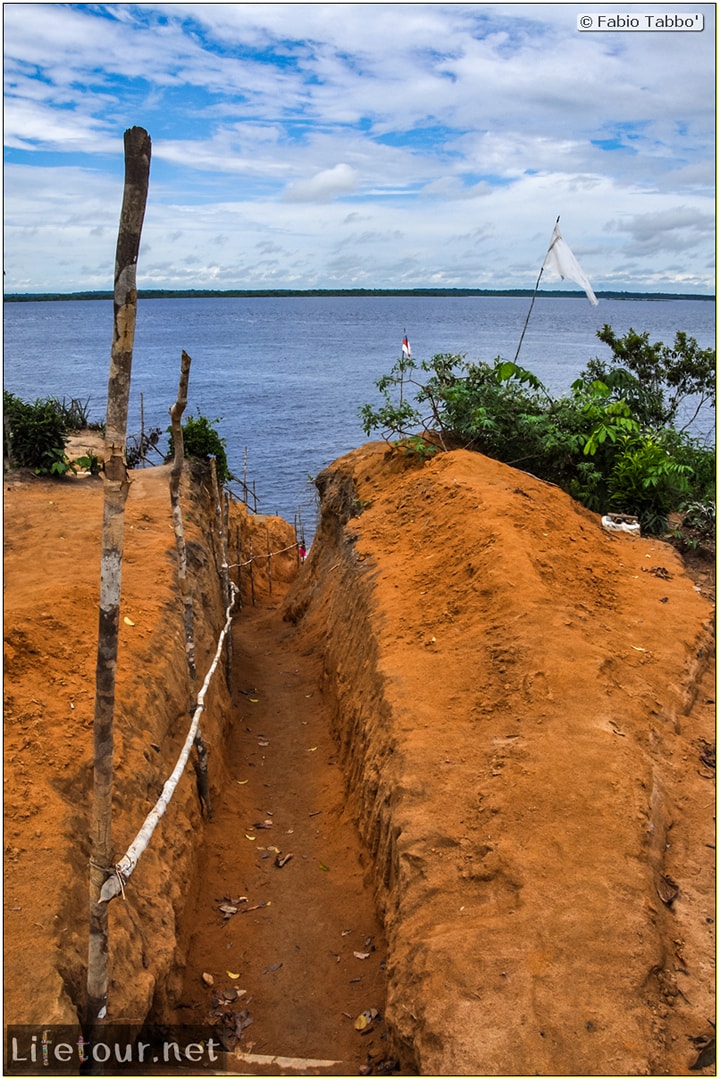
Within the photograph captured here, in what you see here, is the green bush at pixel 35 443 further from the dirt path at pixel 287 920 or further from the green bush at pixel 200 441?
→ the dirt path at pixel 287 920

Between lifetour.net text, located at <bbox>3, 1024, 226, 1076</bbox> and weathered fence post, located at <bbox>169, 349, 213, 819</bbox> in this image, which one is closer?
lifetour.net text, located at <bbox>3, 1024, 226, 1076</bbox>

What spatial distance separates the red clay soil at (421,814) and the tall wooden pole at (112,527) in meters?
0.33

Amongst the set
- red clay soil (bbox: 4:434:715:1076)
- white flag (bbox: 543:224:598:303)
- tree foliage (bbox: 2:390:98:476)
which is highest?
white flag (bbox: 543:224:598:303)

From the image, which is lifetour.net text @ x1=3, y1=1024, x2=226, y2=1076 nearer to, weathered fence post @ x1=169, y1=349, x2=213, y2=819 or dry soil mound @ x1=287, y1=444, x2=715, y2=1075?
dry soil mound @ x1=287, y1=444, x2=715, y2=1075

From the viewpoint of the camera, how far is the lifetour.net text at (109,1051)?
13.4ft

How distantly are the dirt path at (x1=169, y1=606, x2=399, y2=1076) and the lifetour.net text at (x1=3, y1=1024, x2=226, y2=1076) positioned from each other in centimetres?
23

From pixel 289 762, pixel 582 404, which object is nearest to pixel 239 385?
pixel 582 404

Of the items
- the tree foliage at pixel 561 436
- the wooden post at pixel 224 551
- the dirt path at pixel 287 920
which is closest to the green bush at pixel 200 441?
the wooden post at pixel 224 551

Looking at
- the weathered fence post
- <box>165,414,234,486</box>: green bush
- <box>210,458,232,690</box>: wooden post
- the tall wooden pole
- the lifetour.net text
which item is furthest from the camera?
<box>165,414,234,486</box>: green bush

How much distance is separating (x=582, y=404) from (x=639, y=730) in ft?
28.4

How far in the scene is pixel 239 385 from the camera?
58.9m

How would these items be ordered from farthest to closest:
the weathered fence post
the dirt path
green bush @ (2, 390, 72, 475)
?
green bush @ (2, 390, 72, 475)
the weathered fence post
the dirt path

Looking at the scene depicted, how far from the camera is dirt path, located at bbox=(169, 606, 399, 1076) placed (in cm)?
572

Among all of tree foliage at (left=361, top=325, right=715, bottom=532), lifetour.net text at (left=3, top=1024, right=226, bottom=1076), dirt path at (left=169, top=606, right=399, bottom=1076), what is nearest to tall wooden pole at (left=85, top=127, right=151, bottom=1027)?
lifetour.net text at (left=3, top=1024, right=226, bottom=1076)
